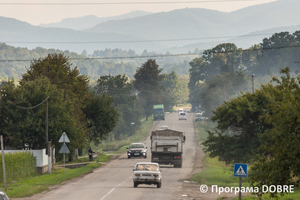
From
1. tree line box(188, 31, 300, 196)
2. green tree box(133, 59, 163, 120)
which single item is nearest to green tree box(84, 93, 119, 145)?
tree line box(188, 31, 300, 196)

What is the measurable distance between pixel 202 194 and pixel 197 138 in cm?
5507

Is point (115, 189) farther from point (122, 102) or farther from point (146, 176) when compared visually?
point (122, 102)

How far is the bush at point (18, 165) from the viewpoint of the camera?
28.1m

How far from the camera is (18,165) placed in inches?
1153

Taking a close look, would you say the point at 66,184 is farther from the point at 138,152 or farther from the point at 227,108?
the point at 138,152

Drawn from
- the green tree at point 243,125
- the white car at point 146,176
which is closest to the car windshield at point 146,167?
the white car at point 146,176

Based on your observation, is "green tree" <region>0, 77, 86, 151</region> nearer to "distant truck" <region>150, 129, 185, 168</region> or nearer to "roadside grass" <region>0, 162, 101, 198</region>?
"roadside grass" <region>0, 162, 101, 198</region>

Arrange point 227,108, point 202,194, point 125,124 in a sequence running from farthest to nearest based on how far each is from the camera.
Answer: point 125,124, point 227,108, point 202,194

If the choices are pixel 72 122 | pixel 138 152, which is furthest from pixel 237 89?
pixel 72 122

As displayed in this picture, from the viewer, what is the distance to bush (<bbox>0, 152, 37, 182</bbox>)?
28.1 metres

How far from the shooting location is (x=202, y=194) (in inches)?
885

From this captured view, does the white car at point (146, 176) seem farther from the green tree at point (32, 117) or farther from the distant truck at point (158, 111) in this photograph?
the distant truck at point (158, 111)

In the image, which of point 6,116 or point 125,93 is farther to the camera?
point 125,93

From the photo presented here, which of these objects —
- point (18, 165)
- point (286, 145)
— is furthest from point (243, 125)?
point (286, 145)
